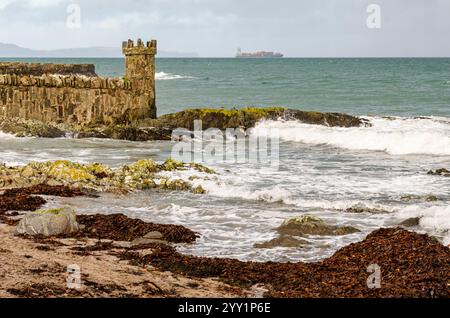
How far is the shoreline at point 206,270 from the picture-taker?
8523 mm

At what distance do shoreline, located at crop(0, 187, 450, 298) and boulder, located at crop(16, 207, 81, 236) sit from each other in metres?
0.22

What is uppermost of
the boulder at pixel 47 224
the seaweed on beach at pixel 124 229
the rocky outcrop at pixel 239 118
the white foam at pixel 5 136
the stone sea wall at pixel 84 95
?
the stone sea wall at pixel 84 95

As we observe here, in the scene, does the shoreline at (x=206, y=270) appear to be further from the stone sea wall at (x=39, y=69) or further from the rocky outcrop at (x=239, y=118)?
the stone sea wall at (x=39, y=69)

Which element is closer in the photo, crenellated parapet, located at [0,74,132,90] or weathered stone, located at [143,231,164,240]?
weathered stone, located at [143,231,164,240]

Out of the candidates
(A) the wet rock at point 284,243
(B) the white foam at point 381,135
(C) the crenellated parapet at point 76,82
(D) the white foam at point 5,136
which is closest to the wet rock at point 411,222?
(A) the wet rock at point 284,243

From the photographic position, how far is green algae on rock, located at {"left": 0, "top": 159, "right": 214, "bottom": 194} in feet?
55.3

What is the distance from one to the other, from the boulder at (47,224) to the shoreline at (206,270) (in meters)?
0.22

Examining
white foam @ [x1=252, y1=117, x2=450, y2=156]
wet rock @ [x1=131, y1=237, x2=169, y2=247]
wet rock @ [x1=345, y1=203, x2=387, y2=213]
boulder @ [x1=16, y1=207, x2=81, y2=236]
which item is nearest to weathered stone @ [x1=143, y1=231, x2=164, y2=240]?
wet rock @ [x1=131, y1=237, x2=169, y2=247]

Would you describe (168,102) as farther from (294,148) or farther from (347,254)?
(347,254)

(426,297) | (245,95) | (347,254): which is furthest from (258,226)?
(245,95)

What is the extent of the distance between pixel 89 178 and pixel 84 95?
13645 mm

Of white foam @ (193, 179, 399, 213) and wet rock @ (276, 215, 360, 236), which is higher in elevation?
wet rock @ (276, 215, 360, 236)

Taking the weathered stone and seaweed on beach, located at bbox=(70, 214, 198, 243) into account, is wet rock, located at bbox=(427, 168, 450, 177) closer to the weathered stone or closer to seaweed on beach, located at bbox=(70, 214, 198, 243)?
seaweed on beach, located at bbox=(70, 214, 198, 243)

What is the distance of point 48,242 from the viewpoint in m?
11.0
